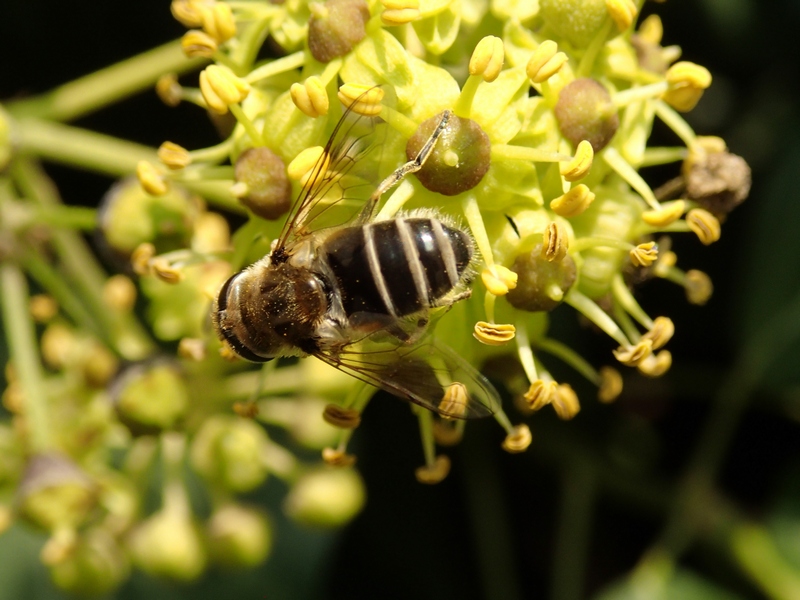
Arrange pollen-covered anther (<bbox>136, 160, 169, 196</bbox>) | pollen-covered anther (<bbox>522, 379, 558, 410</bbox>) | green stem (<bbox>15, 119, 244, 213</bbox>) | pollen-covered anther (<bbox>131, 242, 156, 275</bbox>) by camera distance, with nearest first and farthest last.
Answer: pollen-covered anther (<bbox>522, 379, 558, 410</bbox>)
pollen-covered anther (<bbox>136, 160, 169, 196</bbox>)
pollen-covered anther (<bbox>131, 242, 156, 275</bbox>)
green stem (<bbox>15, 119, 244, 213</bbox>)

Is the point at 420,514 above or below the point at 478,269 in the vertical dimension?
below

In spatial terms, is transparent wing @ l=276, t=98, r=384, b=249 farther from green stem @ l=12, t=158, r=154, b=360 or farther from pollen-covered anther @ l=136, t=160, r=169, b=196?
green stem @ l=12, t=158, r=154, b=360

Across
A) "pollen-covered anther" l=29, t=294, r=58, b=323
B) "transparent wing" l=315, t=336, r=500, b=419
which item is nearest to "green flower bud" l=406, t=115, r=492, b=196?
"transparent wing" l=315, t=336, r=500, b=419

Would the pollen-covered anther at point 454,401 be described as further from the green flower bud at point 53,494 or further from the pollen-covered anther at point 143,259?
the green flower bud at point 53,494

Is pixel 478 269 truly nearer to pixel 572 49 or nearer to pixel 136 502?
pixel 572 49

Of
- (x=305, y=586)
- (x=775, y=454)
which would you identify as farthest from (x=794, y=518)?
(x=305, y=586)

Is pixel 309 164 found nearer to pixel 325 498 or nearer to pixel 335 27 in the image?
pixel 335 27

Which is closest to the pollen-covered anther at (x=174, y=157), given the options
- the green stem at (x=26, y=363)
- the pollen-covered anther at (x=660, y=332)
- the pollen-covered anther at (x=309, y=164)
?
the pollen-covered anther at (x=309, y=164)
